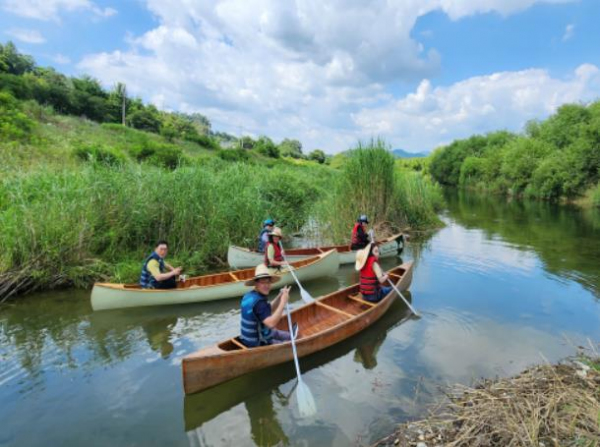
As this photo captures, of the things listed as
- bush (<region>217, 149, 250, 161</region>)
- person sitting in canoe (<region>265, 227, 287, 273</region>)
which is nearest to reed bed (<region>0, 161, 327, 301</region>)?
person sitting in canoe (<region>265, 227, 287, 273</region>)

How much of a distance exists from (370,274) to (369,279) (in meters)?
0.11

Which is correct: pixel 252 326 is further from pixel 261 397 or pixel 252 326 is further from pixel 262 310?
pixel 261 397

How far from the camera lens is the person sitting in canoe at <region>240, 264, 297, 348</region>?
5223mm

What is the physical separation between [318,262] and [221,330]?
3691 millimetres

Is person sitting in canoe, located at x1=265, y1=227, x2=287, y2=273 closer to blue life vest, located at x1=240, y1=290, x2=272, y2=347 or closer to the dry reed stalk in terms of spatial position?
blue life vest, located at x1=240, y1=290, x2=272, y2=347

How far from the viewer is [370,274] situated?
784 centimetres

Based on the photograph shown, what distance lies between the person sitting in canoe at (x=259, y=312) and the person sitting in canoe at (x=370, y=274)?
2522 mm

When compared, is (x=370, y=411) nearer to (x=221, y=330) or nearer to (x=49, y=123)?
(x=221, y=330)

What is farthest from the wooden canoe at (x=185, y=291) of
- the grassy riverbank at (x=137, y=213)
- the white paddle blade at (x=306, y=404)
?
the white paddle blade at (x=306, y=404)

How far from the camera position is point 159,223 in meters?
11.0

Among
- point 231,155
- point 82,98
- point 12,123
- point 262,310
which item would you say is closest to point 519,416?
point 262,310

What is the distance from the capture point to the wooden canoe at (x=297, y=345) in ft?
16.6

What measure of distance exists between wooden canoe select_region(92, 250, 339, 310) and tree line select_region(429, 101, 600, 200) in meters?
29.7

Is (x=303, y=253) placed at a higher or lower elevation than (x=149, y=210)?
lower
